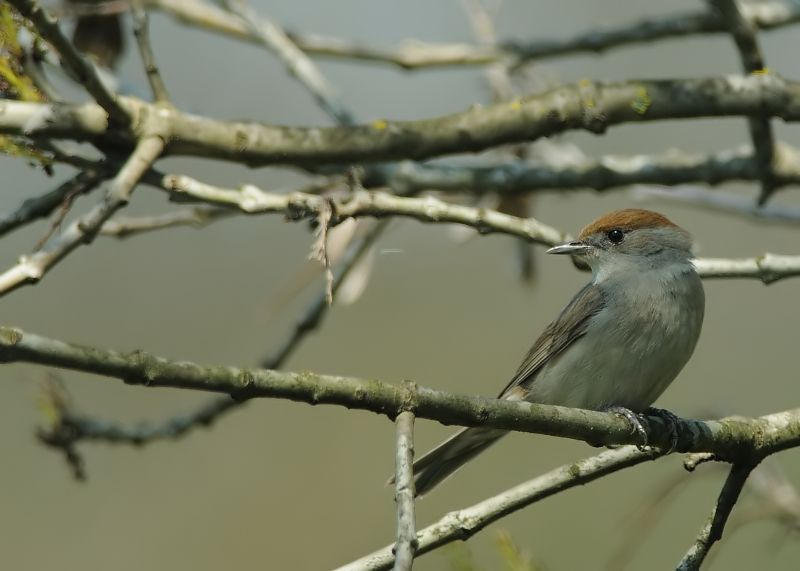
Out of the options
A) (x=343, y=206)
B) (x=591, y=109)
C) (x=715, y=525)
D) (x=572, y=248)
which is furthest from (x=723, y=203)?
(x=715, y=525)

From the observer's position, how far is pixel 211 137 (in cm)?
396

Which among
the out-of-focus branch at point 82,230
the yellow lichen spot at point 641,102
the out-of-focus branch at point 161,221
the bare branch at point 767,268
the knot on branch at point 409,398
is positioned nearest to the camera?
the knot on branch at point 409,398

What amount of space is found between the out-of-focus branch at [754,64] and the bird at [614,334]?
500 mm

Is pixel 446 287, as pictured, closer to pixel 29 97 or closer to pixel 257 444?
pixel 257 444

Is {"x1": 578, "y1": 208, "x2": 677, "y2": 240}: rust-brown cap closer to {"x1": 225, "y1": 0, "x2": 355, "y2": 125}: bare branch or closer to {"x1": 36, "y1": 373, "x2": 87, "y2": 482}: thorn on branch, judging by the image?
{"x1": 225, "y1": 0, "x2": 355, "y2": 125}: bare branch

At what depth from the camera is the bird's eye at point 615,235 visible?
17.3ft

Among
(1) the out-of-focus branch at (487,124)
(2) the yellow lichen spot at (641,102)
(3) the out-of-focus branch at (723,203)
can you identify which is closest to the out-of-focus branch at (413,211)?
(1) the out-of-focus branch at (487,124)

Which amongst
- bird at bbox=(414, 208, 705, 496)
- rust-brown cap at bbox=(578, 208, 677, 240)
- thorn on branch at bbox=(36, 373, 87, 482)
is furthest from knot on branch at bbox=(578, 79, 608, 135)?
thorn on branch at bbox=(36, 373, 87, 482)

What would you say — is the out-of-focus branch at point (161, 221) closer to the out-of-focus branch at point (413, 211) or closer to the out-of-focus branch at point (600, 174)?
the out-of-focus branch at point (413, 211)

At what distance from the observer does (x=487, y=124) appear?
4.25 m

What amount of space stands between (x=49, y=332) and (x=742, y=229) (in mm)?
6893

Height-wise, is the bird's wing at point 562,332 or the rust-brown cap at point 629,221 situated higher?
the rust-brown cap at point 629,221

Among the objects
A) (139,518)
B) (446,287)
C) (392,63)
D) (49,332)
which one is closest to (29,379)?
(392,63)

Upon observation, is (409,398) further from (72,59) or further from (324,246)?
(72,59)
